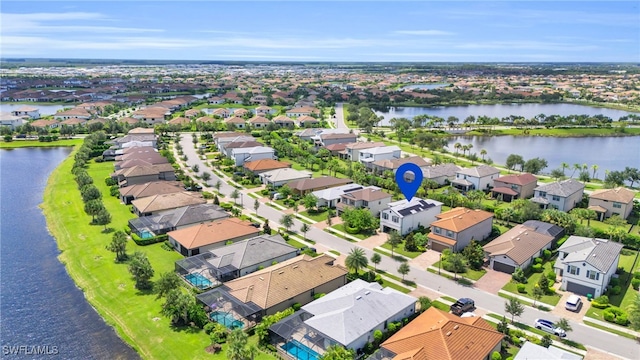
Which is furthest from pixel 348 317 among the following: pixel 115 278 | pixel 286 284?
pixel 115 278

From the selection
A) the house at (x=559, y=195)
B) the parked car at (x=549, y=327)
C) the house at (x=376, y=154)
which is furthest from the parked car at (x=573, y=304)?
the house at (x=376, y=154)

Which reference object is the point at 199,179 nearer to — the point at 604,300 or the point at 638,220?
the point at 604,300

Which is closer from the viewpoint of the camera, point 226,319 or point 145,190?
point 226,319

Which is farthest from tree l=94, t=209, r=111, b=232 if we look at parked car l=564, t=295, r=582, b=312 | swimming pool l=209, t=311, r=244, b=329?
parked car l=564, t=295, r=582, b=312

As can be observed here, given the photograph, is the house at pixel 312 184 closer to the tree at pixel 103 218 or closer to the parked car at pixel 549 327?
the tree at pixel 103 218

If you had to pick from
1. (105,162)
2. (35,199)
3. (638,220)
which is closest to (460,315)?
(638,220)

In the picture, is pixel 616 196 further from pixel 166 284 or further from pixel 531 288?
pixel 166 284
